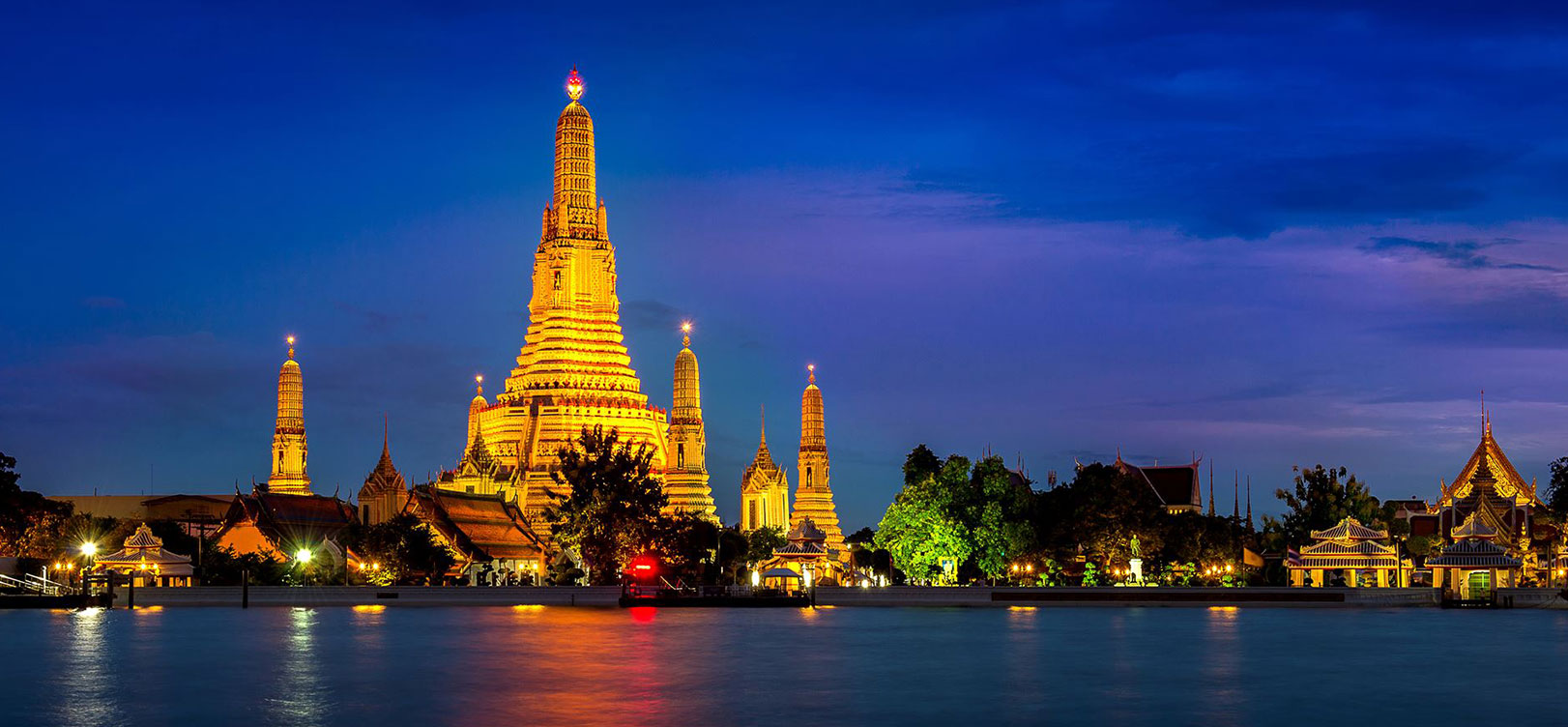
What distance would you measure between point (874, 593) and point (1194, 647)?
2893 cm

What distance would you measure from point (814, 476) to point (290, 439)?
103ft

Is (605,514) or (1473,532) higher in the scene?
(605,514)

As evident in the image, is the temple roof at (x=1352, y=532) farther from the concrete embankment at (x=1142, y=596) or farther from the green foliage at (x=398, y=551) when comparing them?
the green foliage at (x=398, y=551)

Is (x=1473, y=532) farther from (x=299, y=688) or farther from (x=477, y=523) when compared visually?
(x=299, y=688)

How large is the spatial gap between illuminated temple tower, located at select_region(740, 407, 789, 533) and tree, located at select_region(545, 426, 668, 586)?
40222 millimetres

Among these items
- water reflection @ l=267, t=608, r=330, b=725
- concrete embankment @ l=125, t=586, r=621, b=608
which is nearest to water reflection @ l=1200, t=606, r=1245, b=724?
water reflection @ l=267, t=608, r=330, b=725

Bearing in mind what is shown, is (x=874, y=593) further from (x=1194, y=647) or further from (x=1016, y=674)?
(x=1016, y=674)

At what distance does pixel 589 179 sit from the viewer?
112 metres

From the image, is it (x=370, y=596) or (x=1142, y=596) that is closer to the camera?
(x=370, y=596)

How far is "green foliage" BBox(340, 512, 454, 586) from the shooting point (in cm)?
8156

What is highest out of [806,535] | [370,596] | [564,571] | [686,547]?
[806,535]

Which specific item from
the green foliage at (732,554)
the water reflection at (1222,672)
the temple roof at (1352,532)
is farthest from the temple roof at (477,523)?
the temple roof at (1352,532)

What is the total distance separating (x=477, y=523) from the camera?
9031cm

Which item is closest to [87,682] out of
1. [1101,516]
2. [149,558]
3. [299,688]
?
[299,688]
